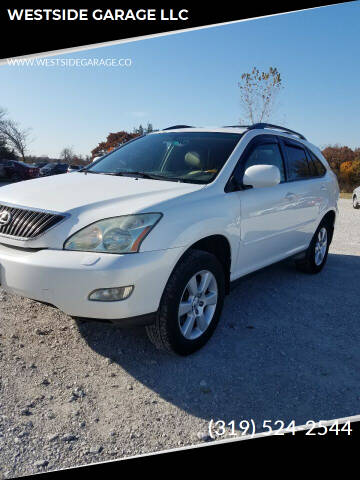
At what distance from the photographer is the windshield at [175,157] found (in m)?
3.49

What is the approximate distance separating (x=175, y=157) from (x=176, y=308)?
1595 millimetres

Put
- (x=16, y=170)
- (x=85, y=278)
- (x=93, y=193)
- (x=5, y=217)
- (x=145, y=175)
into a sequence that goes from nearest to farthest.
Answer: (x=85, y=278), (x=5, y=217), (x=93, y=193), (x=145, y=175), (x=16, y=170)

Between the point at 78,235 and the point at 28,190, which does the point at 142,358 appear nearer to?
the point at 78,235

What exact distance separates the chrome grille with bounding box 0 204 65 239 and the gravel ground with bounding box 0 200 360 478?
3.11ft

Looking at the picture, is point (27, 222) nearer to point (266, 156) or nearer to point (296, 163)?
point (266, 156)

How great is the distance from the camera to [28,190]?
→ 316cm

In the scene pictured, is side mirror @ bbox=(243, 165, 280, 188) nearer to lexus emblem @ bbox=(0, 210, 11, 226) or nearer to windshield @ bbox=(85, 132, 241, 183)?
windshield @ bbox=(85, 132, 241, 183)

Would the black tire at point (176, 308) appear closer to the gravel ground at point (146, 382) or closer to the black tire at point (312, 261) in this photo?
the gravel ground at point (146, 382)

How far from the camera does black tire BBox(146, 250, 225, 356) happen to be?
2.74 meters

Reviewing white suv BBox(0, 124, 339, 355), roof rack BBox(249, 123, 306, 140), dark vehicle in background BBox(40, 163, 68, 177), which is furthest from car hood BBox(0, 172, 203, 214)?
dark vehicle in background BBox(40, 163, 68, 177)

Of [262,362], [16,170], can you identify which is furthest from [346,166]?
[262,362]

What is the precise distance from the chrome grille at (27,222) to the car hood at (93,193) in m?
0.06

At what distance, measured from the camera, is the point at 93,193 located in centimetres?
300

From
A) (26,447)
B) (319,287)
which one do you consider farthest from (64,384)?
(319,287)
